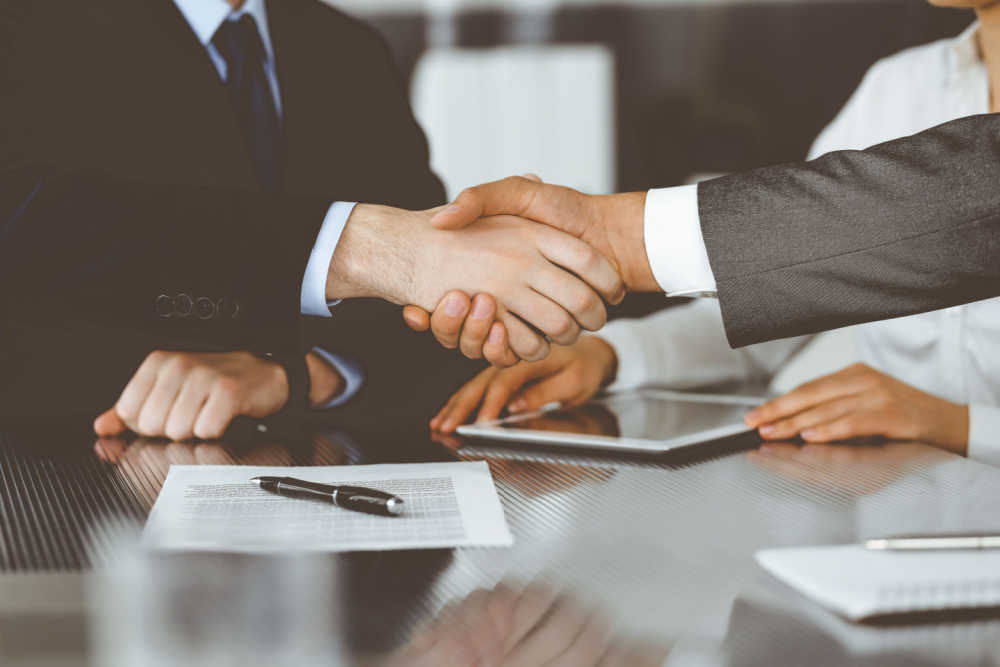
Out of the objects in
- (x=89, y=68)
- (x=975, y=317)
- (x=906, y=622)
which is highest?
(x=89, y=68)

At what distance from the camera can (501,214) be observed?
1.28m

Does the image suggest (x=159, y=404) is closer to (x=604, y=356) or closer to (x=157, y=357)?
(x=157, y=357)

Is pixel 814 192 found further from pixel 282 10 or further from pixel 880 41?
pixel 880 41

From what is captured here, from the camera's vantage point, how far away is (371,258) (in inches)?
47.5

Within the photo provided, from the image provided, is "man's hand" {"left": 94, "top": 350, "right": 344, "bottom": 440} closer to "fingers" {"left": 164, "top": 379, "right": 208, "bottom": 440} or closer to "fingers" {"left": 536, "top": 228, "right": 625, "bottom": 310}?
"fingers" {"left": 164, "top": 379, "right": 208, "bottom": 440}

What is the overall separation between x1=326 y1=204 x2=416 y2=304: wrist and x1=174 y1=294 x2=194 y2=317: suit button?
Answer: 0.57ft

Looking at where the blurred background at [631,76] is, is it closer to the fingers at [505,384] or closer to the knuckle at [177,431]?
the fingers at [505,384]

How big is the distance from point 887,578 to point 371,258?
0.82 m

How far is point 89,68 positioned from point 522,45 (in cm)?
287

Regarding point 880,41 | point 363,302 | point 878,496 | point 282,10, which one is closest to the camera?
point 878,496

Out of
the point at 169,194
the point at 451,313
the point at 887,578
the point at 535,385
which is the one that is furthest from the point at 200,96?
the point at 887,578

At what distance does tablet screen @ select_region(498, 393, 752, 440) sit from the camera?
1087 mm

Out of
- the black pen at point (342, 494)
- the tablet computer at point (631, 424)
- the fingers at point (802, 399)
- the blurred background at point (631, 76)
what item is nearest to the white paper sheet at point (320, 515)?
the black pen at point (342, 494)

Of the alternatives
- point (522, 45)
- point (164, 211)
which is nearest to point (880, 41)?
point (522, 45)
